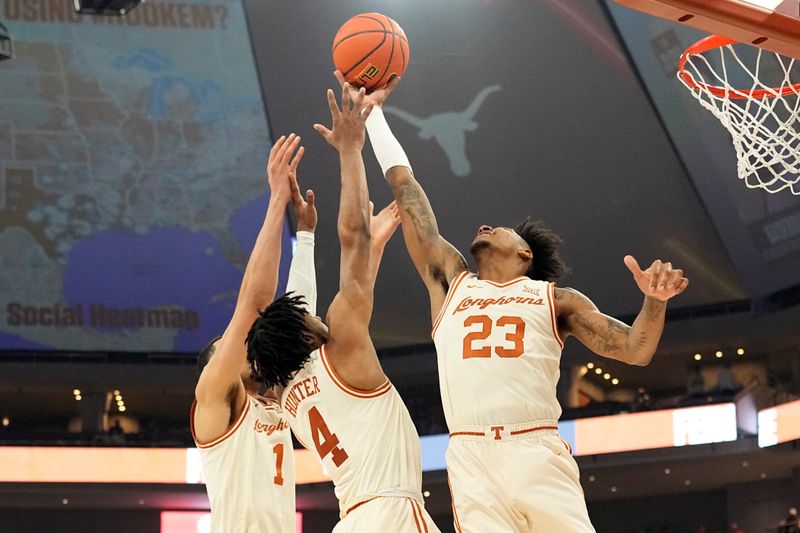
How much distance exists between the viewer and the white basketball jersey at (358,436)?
4.40m

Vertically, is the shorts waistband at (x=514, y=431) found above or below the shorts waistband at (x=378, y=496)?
above

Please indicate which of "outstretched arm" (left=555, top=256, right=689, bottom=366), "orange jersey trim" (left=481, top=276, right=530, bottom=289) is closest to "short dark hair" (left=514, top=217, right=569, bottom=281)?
"orange jersey trim" (left=481, top=276, right=530, bottom=289)

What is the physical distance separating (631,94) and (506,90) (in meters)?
2.10

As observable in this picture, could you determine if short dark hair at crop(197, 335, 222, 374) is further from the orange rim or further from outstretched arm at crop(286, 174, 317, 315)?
the orange rim

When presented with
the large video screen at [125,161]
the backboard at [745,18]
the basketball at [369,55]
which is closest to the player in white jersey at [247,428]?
the basketball at [369,55]

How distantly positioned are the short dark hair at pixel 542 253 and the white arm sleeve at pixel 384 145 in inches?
26.5

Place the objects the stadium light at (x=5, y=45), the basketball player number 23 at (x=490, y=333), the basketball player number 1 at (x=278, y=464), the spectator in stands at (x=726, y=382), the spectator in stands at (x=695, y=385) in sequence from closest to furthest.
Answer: the basketball player number 23 at (x=490, y=333), the basketball player number 1 at (x=278, y=464), the stadium light at (x=5, y=45), the spectator in stands at (x=695, y=385), the spectator in stands at (x=726, y=382)

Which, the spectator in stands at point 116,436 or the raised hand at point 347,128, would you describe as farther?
the spectator in stands at point 116,436

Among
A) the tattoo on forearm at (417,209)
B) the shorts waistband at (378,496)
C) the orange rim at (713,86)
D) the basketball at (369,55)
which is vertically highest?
the orange rim at (713,86)

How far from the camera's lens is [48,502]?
22156mm

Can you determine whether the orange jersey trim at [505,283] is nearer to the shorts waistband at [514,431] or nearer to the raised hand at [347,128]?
the shorts waistband at [514,431]

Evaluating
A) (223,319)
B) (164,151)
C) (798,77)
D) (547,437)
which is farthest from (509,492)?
(223,319)

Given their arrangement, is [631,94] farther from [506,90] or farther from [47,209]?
[47,209]

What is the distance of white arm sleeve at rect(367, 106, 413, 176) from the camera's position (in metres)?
5.40
